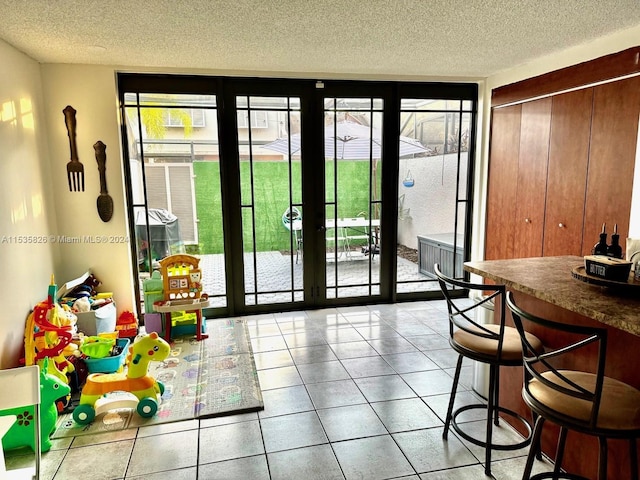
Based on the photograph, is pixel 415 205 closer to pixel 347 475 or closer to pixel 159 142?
pixel 159 142

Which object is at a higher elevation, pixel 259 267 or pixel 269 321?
pixel 259 267

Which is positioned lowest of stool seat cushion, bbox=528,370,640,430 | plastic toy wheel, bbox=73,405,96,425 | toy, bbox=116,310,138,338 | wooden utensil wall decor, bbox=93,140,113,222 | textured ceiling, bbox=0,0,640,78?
plastic toy wheel, bbox=73,405,96,425

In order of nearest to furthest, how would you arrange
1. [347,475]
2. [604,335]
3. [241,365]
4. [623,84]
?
[604,335] → [347,475] → [623,84] → [241,365]

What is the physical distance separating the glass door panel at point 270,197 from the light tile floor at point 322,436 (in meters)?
1.13

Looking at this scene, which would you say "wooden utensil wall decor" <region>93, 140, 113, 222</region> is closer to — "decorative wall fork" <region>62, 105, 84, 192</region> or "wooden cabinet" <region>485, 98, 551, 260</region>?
"decorative wall fork" <region>62, 105, 84, 192</region>

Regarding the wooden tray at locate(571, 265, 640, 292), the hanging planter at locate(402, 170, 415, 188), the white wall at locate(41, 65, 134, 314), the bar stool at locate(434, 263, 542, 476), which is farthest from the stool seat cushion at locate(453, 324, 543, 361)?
the white wall at locate(41, 65, 134, 314)

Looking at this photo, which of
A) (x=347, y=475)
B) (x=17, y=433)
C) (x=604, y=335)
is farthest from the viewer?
(x=17, y=433)

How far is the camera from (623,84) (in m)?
3.00

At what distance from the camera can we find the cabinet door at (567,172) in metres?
3.30

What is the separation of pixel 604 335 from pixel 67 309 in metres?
3.32

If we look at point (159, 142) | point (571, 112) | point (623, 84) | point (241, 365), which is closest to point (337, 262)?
point (241, 365)

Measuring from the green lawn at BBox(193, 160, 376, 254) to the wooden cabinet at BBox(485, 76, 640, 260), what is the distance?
4.62ft

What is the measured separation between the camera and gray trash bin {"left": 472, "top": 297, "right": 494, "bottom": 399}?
277cm

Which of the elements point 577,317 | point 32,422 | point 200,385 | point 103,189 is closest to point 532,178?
point 577,317
